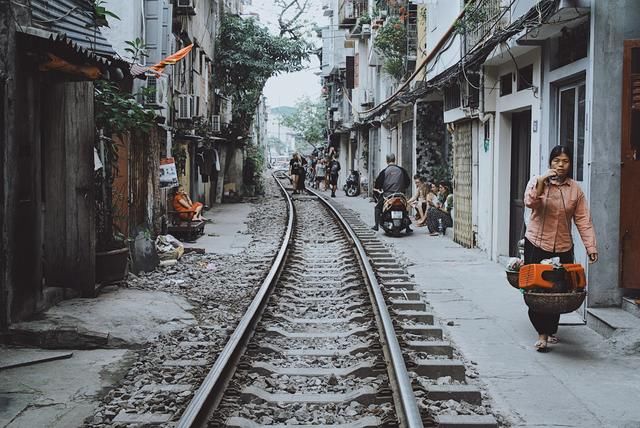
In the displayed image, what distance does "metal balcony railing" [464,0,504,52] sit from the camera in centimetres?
1309

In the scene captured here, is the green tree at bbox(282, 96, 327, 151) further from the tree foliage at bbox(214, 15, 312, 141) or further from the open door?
the open door

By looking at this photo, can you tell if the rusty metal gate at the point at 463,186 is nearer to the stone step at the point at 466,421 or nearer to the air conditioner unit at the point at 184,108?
the air conditioner unit at the point at 184,108

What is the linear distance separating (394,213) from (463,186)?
1811mm

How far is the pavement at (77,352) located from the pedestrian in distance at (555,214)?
3.73m

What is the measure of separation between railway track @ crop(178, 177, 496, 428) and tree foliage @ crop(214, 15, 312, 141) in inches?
821

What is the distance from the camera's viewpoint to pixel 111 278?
10172 millimetres

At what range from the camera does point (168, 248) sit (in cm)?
1394

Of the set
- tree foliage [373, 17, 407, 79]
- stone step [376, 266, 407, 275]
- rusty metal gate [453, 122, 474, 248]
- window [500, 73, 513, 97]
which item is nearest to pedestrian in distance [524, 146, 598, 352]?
stone step [376, 266, 407, 275]

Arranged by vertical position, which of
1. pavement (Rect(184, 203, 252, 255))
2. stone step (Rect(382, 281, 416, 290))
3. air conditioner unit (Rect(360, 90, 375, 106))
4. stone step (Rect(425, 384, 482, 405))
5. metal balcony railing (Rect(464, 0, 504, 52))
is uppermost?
air conditioner unit (Rect(360, 90, 375, 106))

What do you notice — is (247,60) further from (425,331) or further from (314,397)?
(314,397)

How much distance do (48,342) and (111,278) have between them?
2.72m

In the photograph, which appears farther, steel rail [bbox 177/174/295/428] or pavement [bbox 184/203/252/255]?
pavement [bbox 184/203/252/255]

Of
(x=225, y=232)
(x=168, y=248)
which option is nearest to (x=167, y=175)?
(x=168, y=248)

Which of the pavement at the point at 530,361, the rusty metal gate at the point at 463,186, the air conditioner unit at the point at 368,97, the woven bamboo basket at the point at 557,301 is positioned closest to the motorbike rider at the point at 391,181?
the rusty metal gate at the point at 463,186
